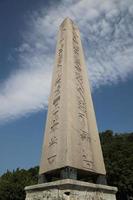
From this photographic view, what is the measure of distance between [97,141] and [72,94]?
3.30 feet

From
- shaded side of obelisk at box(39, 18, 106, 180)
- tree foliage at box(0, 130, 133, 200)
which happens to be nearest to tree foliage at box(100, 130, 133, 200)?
tree foliage at box(0, 130, 133, 200)

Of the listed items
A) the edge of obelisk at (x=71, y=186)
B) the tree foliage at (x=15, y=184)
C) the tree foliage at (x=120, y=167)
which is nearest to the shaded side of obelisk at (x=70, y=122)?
the edge of obelisk at (x=71, y=186)

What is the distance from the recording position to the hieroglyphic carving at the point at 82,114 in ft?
13.7

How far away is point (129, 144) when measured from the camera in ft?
79.3

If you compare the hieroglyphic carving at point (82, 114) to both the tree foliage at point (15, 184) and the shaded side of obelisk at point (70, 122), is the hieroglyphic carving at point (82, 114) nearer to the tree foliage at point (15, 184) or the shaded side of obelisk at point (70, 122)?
the shaded side of obelisk at point (70, 122)

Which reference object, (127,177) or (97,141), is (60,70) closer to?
(97,141)

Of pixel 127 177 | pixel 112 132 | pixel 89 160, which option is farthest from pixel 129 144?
pixel 89 160

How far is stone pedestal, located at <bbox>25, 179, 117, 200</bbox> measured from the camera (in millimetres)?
3457

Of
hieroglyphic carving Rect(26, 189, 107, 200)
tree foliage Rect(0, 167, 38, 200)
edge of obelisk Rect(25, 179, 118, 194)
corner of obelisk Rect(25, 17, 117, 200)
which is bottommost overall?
hieroglyphic carving Rect(26, 189, 107, 200)

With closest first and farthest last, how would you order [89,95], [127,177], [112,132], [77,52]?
[89,95] → [77,52] → [127,177] → [112,132]

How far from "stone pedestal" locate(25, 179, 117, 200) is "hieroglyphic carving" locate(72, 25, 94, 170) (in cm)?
39

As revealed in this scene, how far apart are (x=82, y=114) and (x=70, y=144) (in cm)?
91

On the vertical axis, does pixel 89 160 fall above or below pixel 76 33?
below

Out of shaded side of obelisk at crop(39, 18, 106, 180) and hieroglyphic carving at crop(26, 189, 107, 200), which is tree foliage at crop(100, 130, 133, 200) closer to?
shaded side of obelisk at crop(39, 18, 106, 180)
